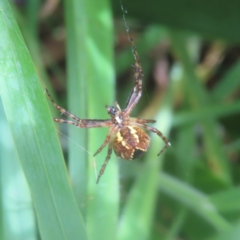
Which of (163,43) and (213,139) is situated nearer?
(213,139)

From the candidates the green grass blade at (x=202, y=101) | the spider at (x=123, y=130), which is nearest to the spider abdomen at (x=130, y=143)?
the spider at (x=123, y=130)

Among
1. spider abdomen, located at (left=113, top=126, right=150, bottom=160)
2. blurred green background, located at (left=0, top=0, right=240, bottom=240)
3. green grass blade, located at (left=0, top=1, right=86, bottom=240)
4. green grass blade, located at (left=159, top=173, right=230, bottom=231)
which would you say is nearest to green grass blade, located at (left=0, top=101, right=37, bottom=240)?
blurred green background, located at (left=0, top=0, right=240, bottom=240)

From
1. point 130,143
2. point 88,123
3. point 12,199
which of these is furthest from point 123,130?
point 12,199

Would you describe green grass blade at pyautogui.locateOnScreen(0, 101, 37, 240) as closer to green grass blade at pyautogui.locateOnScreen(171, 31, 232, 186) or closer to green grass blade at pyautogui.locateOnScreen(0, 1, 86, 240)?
green grass blade at pyautogui.locateOnScreen(0, 1, 86, 240)

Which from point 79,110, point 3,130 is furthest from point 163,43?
point 3,130

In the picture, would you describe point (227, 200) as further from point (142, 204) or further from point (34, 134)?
point (34, 134)

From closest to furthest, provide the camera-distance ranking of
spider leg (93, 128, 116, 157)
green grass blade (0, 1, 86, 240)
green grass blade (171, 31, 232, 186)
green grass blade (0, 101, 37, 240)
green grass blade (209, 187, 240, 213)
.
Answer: green grass blade (0, 1, 86, 240), green grass blade (0, 101, 37, 240), spider leg (93, 128, 116, 157), green grass blade (209, 187, 240, 213), green grass blade (171, 31, 232, 186)

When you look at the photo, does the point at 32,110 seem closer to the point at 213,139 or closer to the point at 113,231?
the point at 113,231
